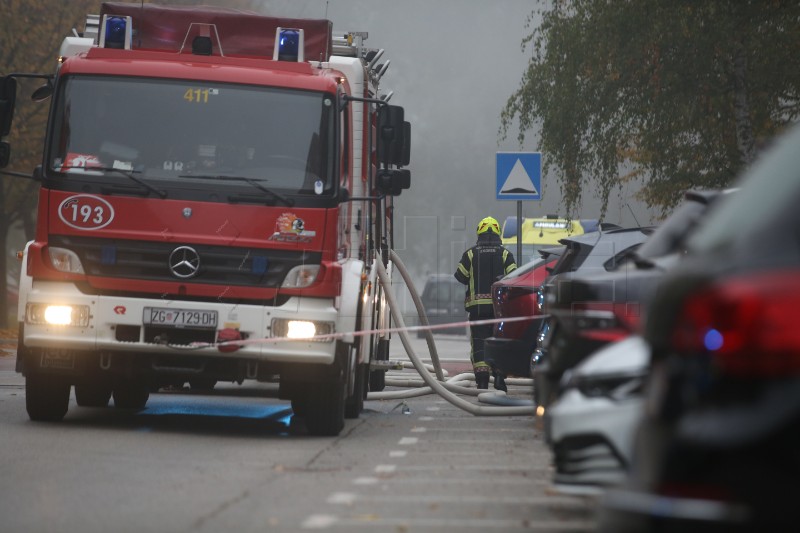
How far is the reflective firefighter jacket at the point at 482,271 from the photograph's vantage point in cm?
1834

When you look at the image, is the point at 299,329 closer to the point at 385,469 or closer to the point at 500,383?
the point at 385,469

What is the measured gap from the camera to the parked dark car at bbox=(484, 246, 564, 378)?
46.7 ft

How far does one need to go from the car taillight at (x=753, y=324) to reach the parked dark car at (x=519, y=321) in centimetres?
1072

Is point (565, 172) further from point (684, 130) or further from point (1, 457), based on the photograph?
point (1, 457)

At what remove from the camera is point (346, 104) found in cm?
1218

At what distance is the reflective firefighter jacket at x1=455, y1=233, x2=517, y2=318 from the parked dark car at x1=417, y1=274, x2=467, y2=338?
23.0 meters

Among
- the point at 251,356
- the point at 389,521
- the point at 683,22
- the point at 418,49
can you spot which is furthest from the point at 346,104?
the point at 418,49

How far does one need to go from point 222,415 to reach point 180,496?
234 inches

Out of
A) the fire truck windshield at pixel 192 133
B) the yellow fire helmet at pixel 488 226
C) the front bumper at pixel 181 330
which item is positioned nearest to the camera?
the front bumper at pixel 181 330

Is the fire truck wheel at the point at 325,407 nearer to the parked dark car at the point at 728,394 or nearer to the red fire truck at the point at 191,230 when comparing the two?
the red fire truck at the point at 191,230

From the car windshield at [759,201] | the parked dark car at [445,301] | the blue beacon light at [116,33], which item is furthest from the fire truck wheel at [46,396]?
the parked dark car at [445,301]

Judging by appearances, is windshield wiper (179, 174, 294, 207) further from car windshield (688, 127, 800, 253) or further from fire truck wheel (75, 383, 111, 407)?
car windshield (688, 127, 800, 253)

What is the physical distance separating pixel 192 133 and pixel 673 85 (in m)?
12.1

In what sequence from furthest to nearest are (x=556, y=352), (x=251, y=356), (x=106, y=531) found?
(x=251, y=356)
(x=556, y=352)
(x=106, y=531)
